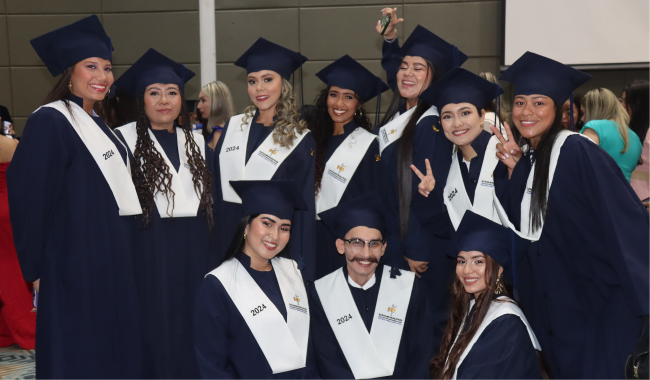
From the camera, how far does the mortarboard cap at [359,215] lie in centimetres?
322

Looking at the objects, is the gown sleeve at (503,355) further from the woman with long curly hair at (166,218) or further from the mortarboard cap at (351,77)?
the mortarboard cap at (351,77)

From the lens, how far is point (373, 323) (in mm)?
3205

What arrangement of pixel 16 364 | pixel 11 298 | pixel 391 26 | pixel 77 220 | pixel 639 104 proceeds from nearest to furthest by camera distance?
pixel 77 220
pixel 391 26
pixel 16 364
pixel 11 298
pixel 639 104

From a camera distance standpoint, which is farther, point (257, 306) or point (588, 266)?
point (257, 306)

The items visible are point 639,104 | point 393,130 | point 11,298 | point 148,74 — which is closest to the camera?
point 148,74

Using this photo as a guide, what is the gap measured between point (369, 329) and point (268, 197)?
92 centimetres

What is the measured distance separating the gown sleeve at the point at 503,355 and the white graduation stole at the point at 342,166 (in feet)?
4.57

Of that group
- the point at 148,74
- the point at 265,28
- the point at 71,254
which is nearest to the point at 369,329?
the point at 71,254

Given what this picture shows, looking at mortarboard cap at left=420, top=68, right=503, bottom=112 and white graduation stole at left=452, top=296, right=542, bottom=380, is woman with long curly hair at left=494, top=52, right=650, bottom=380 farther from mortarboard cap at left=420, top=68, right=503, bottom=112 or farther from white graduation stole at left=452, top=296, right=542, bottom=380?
mortarboard cap at left=420, top=68, right=503, bottom=112

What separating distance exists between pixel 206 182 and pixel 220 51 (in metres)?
4.80

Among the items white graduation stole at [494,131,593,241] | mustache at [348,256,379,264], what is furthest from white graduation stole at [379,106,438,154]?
white graduation stole at [494,131,593,241]

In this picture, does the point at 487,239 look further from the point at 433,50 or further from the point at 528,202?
the point at 433,50

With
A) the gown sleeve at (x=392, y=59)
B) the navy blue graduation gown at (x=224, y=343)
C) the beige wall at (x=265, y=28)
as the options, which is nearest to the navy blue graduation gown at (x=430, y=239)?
the gown sleeve at (x=392, y=59)

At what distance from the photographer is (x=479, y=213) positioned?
3.15 metres
